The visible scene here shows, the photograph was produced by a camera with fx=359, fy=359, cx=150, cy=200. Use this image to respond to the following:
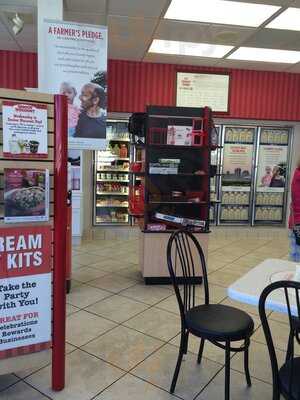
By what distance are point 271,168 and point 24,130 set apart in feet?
18.8

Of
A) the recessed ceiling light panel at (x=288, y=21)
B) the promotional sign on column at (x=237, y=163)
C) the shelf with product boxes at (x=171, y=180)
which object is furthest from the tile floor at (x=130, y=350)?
the recessed ceiling light panel at (x=288, y=21)

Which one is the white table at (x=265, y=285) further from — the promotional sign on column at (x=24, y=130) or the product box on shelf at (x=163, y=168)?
the product box on shelf at (x=163, y=168)

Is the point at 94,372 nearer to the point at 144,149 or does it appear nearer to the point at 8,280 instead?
the point at 8,280

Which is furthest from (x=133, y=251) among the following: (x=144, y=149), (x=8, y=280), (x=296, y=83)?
(x=296, y=83)

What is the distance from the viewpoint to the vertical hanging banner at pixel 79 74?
120 inches

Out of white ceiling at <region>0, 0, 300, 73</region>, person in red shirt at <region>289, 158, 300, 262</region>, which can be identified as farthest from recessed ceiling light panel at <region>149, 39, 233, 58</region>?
person in red shirt at <region>289, 158, 300, 262</region>

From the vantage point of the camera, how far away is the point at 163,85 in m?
6.19

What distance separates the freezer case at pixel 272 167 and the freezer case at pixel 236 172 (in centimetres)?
15

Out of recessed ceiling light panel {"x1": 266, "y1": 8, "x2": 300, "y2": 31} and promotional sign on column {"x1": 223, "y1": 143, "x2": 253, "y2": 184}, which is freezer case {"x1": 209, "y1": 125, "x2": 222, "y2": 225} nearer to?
promotional sign on column {"x1": 223, "y1": 143, "x2": 253, "y2": 184}

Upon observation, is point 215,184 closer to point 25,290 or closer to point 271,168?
point 271,168

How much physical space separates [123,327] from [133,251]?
2.51m

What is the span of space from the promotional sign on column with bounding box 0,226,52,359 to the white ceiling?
9.81ft

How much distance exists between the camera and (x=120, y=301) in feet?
11.8

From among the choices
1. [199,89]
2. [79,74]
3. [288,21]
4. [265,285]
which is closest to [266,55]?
[199,89]
